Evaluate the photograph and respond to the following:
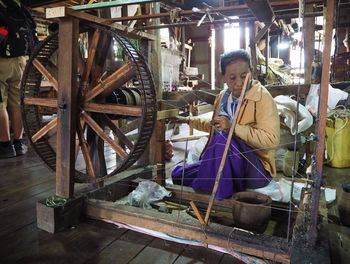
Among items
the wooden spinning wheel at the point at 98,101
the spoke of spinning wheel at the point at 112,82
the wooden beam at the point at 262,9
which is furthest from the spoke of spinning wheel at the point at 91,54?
the wooden beam at the point at 262,9

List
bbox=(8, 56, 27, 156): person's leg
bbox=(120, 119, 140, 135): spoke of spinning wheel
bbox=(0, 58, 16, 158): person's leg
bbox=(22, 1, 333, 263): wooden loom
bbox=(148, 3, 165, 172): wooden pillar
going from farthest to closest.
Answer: bbox=(8, 56, 27, 156): person's leg
bbox=(0, 58, 16, 158): person's leg
bbox=(120, 119, 140, 135): spoke of spinning wheel
bbox=(148, 3, 165, 172): wooden pillar
bbox=(22, 1, 333, 263): wooden loom

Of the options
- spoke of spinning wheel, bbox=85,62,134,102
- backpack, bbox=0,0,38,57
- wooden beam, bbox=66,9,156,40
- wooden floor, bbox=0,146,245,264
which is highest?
backpack, bbox=0,0,38,57

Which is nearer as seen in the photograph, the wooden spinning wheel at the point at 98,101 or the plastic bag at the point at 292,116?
the wooden spinning wheel at the point at 98,101

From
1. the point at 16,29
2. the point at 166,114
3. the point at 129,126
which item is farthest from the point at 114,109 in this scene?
the point at 16,29

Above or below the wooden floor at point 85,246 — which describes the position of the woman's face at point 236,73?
above

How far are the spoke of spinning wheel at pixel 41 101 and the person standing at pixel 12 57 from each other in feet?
5.45

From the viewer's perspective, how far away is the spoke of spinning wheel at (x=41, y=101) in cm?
246

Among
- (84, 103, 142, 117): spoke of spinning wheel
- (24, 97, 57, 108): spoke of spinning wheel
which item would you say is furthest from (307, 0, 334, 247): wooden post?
(24, 97, 57, 108): spoke of spinning wheel

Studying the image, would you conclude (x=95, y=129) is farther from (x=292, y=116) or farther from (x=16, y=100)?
(x=16, y=100)

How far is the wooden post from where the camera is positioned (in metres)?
1.49

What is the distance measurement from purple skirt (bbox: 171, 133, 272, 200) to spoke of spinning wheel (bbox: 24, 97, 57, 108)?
125cm

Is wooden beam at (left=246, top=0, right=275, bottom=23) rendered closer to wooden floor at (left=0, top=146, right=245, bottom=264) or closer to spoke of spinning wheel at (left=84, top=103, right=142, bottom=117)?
spoke of spinning wheel at (left=84, top=103, right=142, bottom=117)

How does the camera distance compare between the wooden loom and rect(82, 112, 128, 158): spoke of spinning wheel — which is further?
rect(82, 112, 128, 158): spoke of spinning wheel

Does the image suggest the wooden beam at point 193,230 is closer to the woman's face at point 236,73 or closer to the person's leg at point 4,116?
the woman's face at point 236,73
